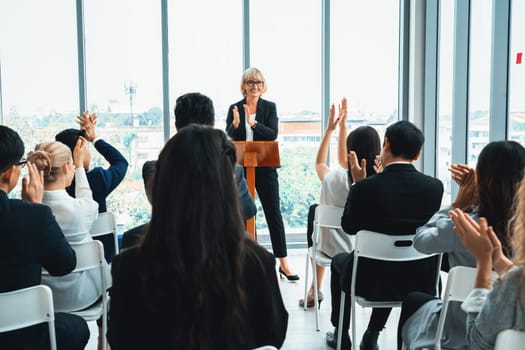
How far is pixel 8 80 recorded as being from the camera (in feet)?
18.3

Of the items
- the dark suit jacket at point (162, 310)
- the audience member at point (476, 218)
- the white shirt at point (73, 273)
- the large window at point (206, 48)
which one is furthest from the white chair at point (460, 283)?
the large window at point (206, 48)

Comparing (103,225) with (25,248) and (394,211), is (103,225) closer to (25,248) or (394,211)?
(25,248)

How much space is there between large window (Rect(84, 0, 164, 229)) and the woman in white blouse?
125 inches

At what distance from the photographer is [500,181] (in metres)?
2.08

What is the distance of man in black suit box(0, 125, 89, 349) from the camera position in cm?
198

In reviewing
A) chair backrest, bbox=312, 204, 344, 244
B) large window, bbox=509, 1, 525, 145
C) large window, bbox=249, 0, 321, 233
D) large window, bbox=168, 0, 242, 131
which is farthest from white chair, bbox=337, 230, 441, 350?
large window, bbox=168, 0, 242, 131

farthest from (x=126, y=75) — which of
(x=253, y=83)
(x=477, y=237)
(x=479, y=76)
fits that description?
(x=477, y=237)

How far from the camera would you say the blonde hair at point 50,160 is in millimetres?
2584

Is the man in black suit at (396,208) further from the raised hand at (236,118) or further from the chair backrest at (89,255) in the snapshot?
the raised hand at (236,118)

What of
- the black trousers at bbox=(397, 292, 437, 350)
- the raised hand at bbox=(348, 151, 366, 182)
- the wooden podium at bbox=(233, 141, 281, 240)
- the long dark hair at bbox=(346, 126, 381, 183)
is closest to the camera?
the black trousers at bbox=(397, 292, 437, 350)

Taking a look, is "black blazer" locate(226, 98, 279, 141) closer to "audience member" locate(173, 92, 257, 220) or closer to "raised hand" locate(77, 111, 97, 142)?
"raised hand" locate(77, 111, 97, 142)

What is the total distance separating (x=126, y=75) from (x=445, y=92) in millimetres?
3342

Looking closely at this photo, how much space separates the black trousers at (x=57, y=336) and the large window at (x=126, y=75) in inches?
146

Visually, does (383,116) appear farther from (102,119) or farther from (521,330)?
(521,330)
